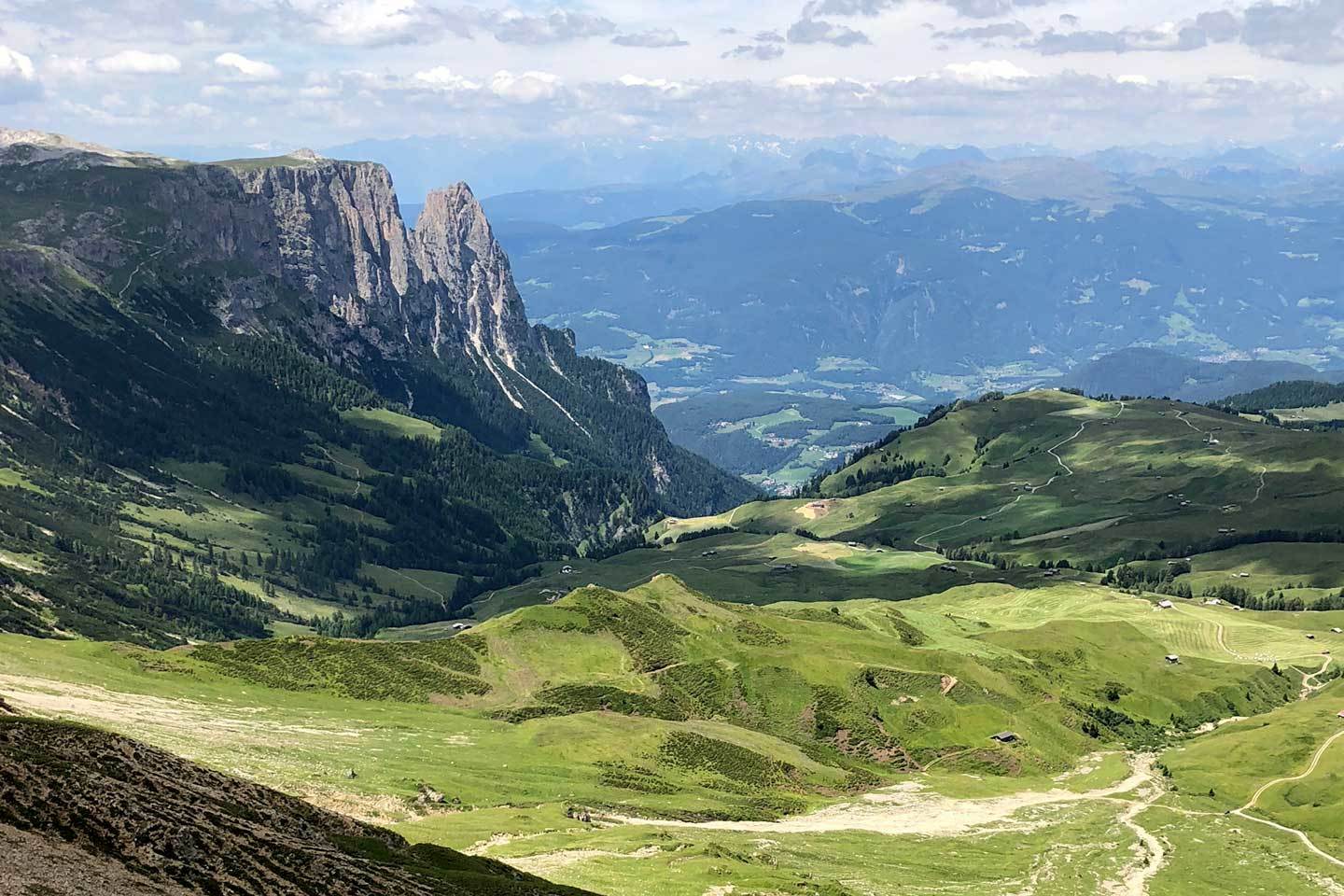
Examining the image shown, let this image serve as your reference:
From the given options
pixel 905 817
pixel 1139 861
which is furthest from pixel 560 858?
pixel 1139 861

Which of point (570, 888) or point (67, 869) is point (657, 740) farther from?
point (67, 869)

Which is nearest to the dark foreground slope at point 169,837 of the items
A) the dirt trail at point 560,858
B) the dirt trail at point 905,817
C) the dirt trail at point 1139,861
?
the dirt trail at point 560,858

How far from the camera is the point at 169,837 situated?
8519cm

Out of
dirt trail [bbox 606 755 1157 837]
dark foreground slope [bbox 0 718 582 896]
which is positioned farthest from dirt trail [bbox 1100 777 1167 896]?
dark foreground slope [bbox 0 718 582 896]

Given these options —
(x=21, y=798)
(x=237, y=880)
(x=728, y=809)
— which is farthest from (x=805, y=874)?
(x=21, y=798)

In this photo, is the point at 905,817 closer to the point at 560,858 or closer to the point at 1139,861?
the point at 1139,861

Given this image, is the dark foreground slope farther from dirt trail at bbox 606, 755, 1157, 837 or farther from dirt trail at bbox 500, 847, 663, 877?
dirt trail at bbox 606, 755, 1157, 837

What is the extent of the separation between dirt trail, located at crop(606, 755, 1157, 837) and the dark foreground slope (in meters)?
53.7

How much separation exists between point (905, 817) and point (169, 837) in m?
117

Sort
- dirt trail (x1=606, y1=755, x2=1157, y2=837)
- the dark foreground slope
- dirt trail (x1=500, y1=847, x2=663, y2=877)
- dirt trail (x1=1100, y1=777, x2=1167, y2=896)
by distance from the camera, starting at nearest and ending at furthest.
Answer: the dark foreground slope, dirt trail (x1=500, y1=847, x2=663, y2=877), dirt trail (x1=1100, y1=777, x2=1167, y2=896), dirt trail (x1=606, y1=755, x2=1157, y2=837)

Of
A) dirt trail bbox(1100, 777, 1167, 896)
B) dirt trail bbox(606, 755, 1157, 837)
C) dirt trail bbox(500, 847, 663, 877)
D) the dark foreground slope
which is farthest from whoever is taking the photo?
dirt trail bbox(606, 755, 1157, 837)

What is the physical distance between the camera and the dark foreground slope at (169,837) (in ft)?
253

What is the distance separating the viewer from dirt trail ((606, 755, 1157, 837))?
532ft

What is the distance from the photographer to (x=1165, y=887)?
15612cm
